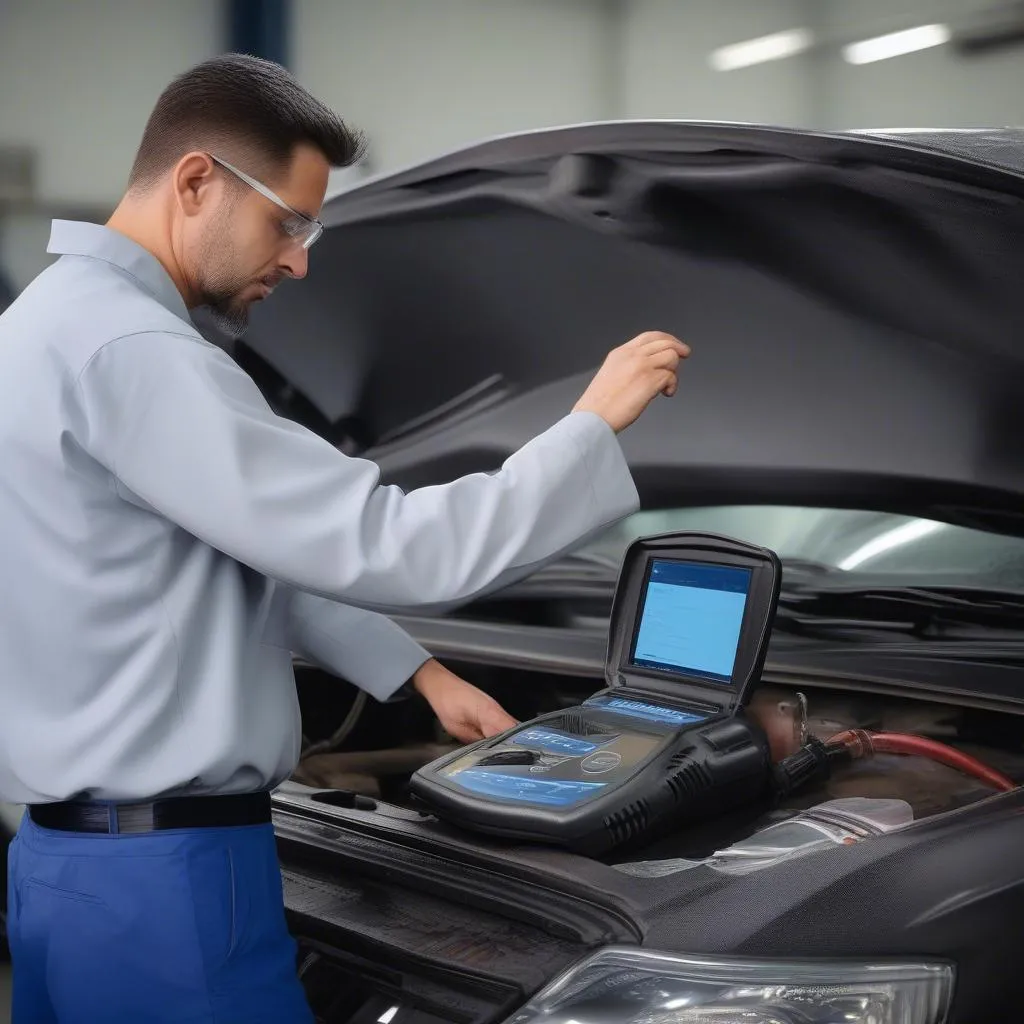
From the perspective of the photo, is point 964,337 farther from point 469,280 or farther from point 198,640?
point 198,640

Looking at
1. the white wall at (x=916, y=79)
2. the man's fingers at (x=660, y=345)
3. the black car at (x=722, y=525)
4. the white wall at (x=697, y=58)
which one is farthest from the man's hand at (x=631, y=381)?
the white wall at (x=697, y=58)

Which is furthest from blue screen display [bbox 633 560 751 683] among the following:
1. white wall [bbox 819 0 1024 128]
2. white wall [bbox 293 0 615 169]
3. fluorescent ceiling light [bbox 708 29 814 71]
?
fluorescent ceiling light [bbox 708 29 814 71]

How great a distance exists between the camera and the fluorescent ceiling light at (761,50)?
776cm

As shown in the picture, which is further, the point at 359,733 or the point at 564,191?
the point at 359,733

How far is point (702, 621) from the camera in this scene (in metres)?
1.33

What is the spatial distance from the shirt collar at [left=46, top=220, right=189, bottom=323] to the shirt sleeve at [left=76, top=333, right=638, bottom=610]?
0.10 m

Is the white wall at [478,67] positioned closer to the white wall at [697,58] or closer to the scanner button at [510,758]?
the white wall at [697,58]

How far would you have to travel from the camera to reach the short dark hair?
1076 mm

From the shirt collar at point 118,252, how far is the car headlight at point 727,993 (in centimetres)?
64

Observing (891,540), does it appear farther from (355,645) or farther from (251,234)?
(251,234)

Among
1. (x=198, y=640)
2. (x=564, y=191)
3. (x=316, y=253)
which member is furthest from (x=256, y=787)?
(x=316, y=253)

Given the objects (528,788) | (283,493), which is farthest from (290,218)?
(528,788)

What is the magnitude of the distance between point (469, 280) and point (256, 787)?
1.08m

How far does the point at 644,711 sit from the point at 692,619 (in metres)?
0.12
